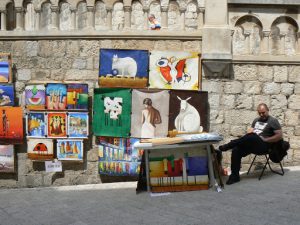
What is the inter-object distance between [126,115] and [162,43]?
1.37 metres

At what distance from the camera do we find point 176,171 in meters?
6.62

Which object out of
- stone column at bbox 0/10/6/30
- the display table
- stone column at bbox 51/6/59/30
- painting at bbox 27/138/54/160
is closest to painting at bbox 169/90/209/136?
the display table

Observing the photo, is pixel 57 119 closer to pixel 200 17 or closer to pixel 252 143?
pixel 200 17

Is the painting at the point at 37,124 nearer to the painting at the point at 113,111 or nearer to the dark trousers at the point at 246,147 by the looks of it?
the painting at the point at 113,111

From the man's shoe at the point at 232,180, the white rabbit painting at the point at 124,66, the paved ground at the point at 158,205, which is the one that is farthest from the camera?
the white rabbit painting at the point at 124,66

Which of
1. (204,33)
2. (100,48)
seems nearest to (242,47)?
(204,33)

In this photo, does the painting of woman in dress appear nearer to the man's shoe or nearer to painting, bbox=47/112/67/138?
painting, bbox=47/112/67/138

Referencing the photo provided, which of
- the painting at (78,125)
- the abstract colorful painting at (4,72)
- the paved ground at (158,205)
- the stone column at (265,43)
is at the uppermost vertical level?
the stone column at (265,43)

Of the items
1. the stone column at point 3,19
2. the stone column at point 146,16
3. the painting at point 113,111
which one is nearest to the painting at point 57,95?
the painting at point 113,111

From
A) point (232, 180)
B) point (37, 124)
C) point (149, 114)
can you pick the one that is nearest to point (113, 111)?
point (149, 114)

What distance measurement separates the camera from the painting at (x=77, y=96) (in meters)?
7.79

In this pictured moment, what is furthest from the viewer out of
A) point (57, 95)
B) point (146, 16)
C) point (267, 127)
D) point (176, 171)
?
point (57, 95)

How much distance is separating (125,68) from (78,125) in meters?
1.26

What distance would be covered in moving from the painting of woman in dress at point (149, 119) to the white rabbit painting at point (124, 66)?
0.53m
